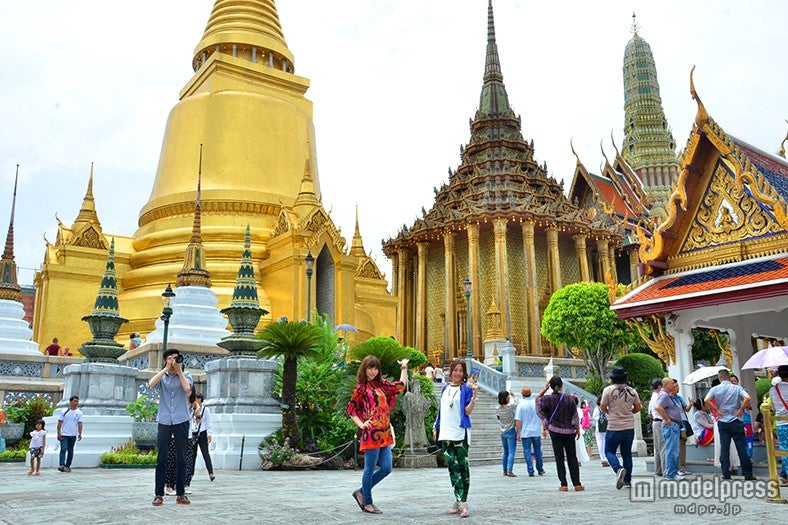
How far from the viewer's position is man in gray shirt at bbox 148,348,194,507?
6.78m

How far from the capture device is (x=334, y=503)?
6.83m

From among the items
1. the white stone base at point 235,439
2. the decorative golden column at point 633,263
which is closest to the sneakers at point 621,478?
the white stone base at point 235,439

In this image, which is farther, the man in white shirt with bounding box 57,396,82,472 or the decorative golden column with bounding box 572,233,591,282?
the decorative golden column with bounding box 572,233,591,282

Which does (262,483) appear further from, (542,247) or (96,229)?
(542,247)

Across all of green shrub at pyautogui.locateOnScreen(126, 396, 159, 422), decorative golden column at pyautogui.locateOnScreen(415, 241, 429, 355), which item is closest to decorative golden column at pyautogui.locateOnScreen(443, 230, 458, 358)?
decorative golden column at pyautogui.locateOnScreen(415, 241, 429, 355)

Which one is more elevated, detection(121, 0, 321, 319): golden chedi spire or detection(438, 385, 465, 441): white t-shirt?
detection(121, 0, 321, 319): golden chedi spire

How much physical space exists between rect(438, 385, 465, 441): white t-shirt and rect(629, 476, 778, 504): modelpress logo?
1970 mm

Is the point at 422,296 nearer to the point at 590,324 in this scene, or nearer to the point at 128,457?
the point at 590,324

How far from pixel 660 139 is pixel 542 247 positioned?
63.4ft

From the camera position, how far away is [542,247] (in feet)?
118

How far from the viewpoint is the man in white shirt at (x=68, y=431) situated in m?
11.4

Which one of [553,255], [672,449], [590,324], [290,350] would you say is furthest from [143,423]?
[553,255]

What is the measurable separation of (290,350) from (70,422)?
352 centimetres

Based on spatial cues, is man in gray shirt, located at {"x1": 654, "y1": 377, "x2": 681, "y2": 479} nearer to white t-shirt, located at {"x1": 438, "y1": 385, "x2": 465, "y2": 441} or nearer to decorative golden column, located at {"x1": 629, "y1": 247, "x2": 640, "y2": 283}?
white t-shirt, located at {"x1": 438, "y1": 385, "x2": 465, "y2": 441}
